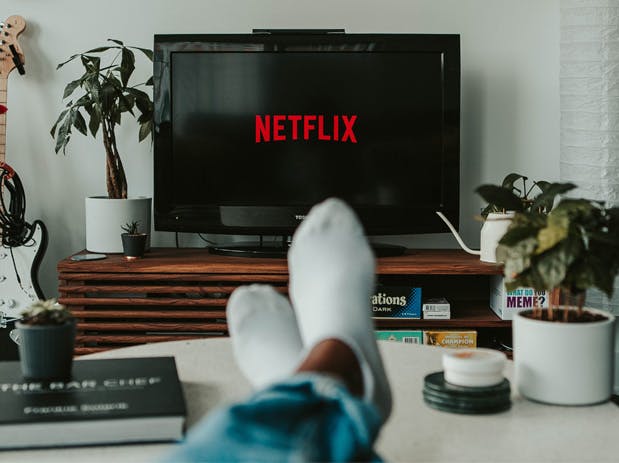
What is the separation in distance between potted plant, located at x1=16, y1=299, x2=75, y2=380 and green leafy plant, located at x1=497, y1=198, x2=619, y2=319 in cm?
55

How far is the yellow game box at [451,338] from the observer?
8.05ft

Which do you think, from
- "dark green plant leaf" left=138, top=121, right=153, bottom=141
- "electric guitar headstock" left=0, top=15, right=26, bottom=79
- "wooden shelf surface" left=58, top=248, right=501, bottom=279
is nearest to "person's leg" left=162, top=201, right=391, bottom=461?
"wooden shelf surface" left=58, top=248, right=501, bottom=279

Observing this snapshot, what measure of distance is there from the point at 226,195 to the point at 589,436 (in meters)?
1.78

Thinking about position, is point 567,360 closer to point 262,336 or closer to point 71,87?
point 262,336

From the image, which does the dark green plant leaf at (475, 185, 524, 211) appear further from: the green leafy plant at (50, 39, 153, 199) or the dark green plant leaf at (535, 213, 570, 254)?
the green leafy plant at (50, 39, 153, 199)

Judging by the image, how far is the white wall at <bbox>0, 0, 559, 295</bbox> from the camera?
2.77 metres

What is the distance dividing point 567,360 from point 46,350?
636 mm

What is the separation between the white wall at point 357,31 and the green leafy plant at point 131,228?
244mm

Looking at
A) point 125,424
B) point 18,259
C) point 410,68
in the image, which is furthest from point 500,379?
point 18,259

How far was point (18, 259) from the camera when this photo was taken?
A: 8.75 feet

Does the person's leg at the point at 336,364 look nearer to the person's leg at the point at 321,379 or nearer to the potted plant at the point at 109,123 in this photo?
the person's leg at the point at 321,379

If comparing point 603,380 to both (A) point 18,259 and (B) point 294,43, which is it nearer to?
(B) point 294,43

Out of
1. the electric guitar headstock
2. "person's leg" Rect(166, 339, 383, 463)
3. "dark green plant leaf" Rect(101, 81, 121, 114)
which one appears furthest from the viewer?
the electric guitar headstock

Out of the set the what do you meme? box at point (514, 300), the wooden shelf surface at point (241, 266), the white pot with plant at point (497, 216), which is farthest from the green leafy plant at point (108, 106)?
the what do you meme? box at point (514, 300)
